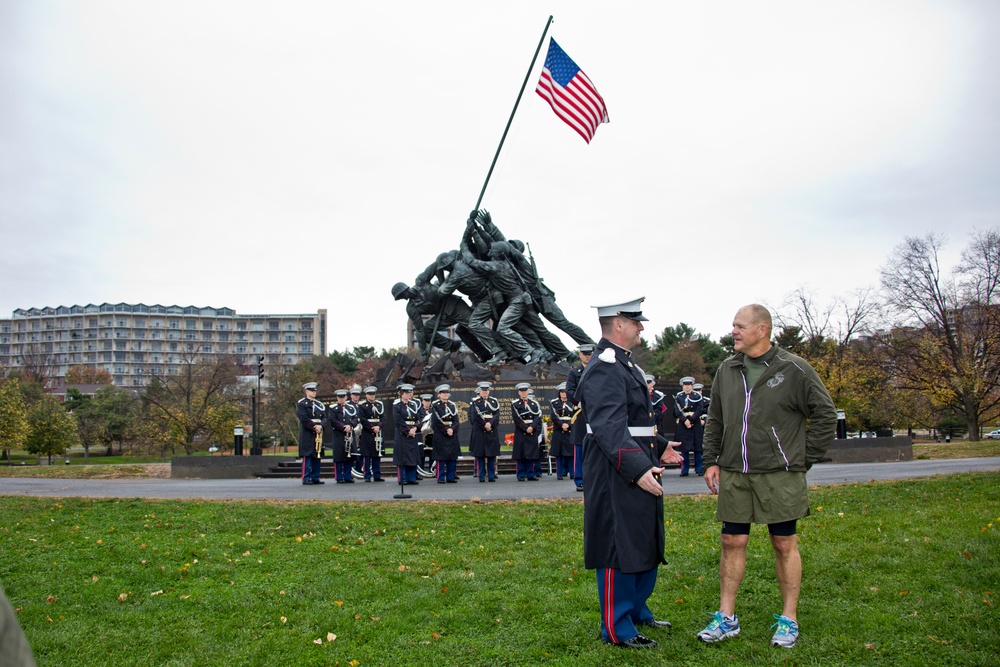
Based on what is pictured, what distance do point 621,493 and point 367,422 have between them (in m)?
12.4

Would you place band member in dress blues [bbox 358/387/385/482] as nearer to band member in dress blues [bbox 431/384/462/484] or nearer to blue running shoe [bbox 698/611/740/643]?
band member in dress blues [bbox 431/384/462/484]

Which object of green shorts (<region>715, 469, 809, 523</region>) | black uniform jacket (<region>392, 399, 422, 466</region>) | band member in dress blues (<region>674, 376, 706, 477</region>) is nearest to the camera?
green shorts (<region>715, 469, 809, 523</region>)

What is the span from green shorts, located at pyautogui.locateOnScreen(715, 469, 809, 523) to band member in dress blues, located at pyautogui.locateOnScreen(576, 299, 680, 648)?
405 millimetres

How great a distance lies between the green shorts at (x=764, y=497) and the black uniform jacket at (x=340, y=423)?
42.4 feet

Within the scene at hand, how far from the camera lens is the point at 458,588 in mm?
6324

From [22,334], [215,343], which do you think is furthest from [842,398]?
[22,334]

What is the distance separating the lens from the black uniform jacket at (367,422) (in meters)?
16.8

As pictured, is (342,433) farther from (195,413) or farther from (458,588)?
(195,413)

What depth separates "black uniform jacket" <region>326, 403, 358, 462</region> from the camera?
16984 millimetres

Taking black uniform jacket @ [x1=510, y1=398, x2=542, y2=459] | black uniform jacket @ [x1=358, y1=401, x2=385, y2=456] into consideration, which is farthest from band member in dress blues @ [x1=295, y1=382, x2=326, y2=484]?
black uniform jacket @ [x1=510, y1=398, x2=542, y2=459]

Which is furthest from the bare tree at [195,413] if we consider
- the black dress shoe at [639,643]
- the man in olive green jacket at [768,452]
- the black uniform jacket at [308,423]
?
the man in olive green jacket at [768,452]

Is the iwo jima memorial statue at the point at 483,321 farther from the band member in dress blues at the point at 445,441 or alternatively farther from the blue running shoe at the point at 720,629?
the blue running shoe at the point at 720,629

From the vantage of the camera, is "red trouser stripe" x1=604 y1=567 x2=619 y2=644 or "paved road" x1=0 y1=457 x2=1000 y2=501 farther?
"paved road" x1=0 y1=457 x2=1000 y2=501

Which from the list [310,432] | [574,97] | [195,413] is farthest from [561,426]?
[195,413]
